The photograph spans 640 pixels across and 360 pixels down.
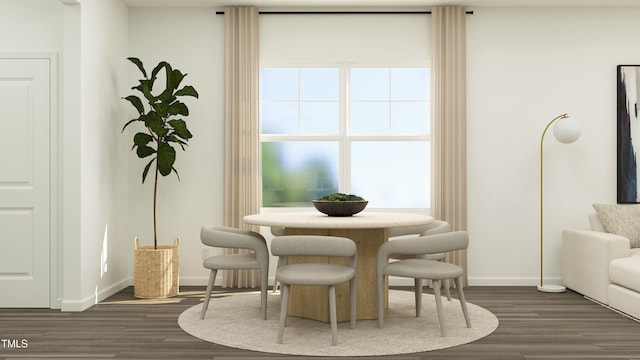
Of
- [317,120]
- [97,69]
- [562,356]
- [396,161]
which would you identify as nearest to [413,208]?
[396,161]

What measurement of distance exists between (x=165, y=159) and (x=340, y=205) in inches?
76.8

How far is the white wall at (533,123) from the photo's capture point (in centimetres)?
596

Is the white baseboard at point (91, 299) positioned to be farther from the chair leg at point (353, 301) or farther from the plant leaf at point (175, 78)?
the chair leg at point (353, 301)

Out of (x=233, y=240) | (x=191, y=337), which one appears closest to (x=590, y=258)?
(x=233, y=240)

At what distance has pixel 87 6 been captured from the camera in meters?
4.93

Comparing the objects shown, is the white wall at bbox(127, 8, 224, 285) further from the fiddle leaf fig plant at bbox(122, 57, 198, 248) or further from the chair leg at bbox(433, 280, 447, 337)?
the chair leg at bbox(433, 280, 447, 337)

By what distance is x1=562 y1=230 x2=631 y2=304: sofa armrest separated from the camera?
4.89 meters

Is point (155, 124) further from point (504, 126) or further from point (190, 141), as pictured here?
point (504, 126)

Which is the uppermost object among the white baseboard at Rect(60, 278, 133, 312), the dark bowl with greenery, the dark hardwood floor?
the dark bowl with greenery

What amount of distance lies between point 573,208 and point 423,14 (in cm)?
258

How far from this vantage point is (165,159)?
5422 mm

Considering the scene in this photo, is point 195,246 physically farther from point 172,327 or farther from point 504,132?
point 504,132

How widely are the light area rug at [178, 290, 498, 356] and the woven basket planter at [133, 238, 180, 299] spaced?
2.02ft

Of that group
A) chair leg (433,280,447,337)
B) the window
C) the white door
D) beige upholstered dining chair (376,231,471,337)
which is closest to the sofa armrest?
the window
